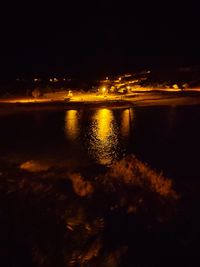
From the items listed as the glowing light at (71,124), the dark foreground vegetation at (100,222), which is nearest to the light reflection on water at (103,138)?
the glowing light at (71,124)

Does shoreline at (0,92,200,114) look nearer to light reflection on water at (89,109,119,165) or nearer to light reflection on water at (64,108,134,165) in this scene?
light reflection on water at (64,108,134,165)

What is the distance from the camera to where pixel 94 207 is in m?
11.5

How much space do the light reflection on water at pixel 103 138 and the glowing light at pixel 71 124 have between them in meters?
0.98

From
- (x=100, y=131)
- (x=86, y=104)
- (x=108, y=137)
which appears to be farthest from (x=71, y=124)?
(x=86, y=104)

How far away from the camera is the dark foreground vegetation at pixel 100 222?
9500 millimetres

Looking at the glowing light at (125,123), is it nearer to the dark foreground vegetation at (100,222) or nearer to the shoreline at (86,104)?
the shoreline at (86,104)

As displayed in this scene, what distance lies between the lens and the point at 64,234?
33.4 ft

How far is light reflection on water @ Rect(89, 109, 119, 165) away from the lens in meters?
18.5

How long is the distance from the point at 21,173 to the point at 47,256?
651 centimetres

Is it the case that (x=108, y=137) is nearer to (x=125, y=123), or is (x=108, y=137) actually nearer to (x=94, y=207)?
(x=125, y=123)

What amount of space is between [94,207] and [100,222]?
0.80m

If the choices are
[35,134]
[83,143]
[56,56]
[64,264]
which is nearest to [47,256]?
[64,264]

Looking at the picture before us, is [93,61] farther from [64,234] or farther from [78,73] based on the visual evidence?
[64,234]

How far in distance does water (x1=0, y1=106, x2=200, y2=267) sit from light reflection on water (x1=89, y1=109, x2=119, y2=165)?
56 millimetres
